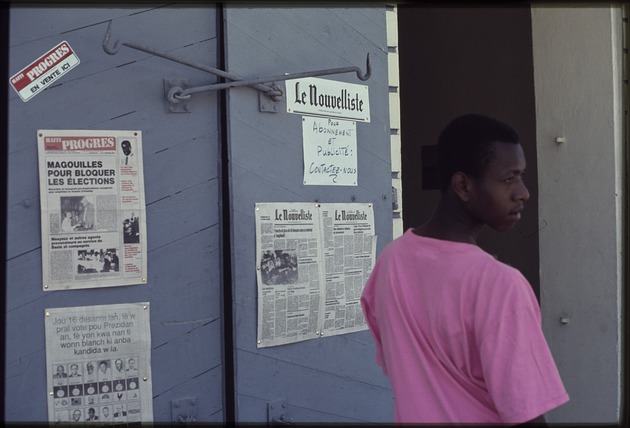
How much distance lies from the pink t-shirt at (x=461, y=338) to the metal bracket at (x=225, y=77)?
5.12ft

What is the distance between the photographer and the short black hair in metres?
2.54

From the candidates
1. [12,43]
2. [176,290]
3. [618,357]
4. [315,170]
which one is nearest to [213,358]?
[176,290]

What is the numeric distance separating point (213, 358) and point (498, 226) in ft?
5.94

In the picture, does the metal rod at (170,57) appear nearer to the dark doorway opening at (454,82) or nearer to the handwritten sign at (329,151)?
the handwritten sign at (329,151)

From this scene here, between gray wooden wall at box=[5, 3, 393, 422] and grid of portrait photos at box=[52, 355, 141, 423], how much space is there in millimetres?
81

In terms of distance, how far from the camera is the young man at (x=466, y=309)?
2264 millimetres

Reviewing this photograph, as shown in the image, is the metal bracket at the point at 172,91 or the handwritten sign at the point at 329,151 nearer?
the metal bracket at the point at 172,91

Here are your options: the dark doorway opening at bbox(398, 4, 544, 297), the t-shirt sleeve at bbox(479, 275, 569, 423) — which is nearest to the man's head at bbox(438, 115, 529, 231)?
the t-shirt sleeve at bbox(479, 275, 569, 423)

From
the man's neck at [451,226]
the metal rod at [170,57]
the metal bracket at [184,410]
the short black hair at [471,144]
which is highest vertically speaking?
the metal rod at [170,57]

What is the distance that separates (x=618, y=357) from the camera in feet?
16.8

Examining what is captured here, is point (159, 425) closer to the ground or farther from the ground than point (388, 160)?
closer to the ground

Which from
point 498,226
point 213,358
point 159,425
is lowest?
point 159,425

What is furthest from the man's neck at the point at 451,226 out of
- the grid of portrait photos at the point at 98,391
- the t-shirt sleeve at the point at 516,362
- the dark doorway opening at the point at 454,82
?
the dark doorway opening at the point at 454,82

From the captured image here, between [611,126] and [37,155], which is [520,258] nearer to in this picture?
[611,126]
